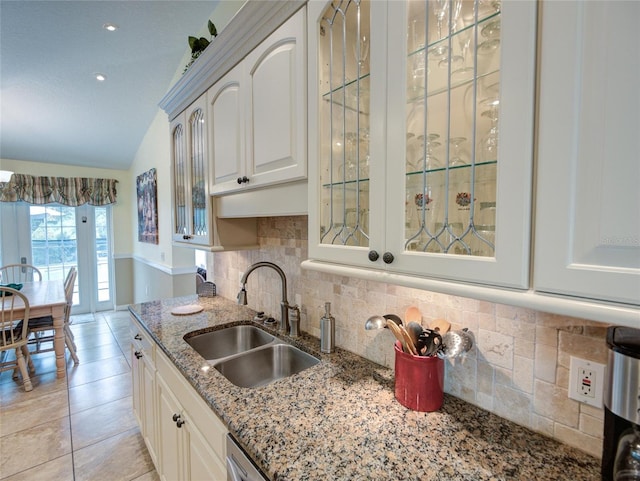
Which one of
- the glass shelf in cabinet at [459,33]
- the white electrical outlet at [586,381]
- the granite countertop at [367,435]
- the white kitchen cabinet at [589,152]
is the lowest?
the granite countertop at [367,435]

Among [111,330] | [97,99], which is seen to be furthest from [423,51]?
[111,330]

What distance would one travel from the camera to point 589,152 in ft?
1.59

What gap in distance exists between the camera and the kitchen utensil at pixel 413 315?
1061 mm

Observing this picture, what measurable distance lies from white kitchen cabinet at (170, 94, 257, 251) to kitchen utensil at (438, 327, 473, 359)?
51.7 inches

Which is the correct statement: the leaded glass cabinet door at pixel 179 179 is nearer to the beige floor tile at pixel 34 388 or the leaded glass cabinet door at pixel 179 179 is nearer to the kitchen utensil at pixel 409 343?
the kitchen utensil at pixel 409 343

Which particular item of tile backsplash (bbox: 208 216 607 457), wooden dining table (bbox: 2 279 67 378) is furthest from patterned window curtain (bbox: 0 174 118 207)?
tile backsplash (bbox: 208 216 607 457)

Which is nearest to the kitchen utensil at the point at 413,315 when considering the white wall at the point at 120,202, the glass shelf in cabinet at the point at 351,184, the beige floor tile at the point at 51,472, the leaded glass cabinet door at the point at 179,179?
the glass shelf in cabinet at the point at 351,184

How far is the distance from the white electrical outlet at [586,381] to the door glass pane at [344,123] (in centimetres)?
61

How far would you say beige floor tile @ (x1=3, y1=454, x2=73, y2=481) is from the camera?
183 cm

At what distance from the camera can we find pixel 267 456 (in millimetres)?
767

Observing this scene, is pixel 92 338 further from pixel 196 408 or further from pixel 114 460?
pixel 196 408

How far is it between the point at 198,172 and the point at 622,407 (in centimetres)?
205

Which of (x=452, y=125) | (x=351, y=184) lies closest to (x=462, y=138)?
(x=452, y=125)

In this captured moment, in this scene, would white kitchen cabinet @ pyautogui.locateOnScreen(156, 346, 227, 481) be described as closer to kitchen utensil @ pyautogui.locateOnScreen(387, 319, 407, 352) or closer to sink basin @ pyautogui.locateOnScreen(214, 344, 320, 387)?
sink basin @ pyautogui.locateOnScreen(214, 344, 320, 387)
